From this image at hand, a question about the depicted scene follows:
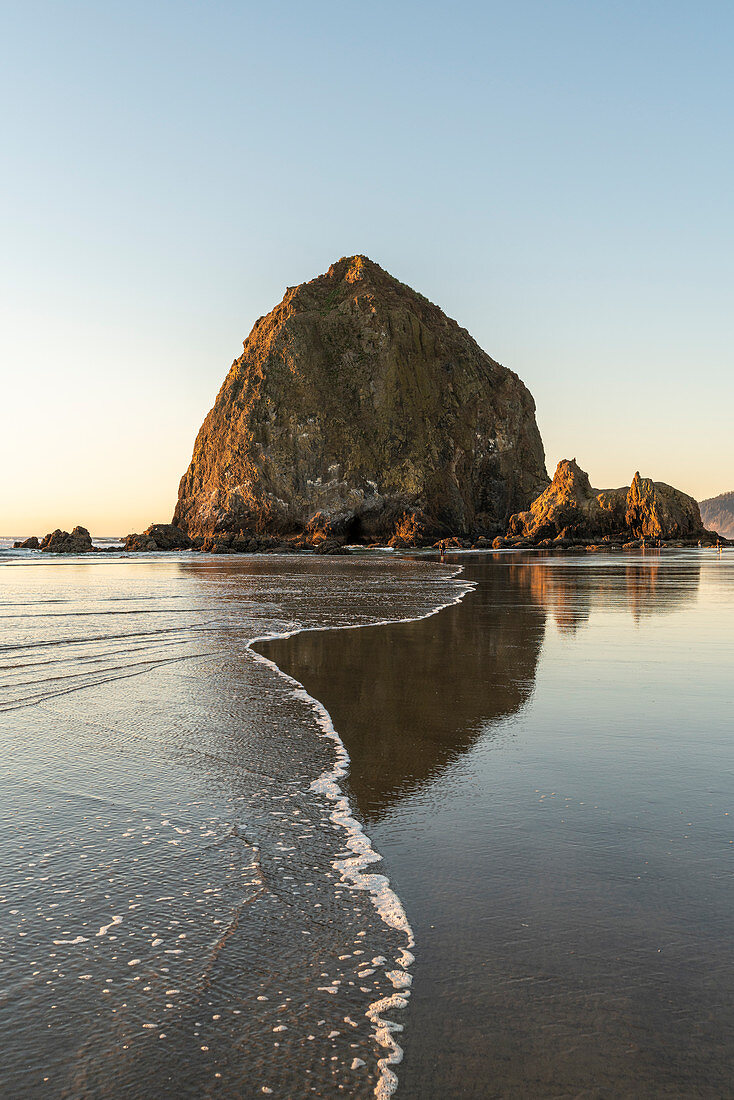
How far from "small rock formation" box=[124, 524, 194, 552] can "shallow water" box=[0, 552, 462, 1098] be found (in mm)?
68012

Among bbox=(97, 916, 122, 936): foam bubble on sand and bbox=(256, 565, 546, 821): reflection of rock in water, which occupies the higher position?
bbox=(97, 916, 122, 936): foam bubble on sand

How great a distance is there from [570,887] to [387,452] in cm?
10017

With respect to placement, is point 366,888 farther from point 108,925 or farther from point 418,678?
point 418,678

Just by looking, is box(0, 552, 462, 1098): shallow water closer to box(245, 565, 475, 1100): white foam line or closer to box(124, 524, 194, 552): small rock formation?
box(245, 565, 475, 1100): white foam line

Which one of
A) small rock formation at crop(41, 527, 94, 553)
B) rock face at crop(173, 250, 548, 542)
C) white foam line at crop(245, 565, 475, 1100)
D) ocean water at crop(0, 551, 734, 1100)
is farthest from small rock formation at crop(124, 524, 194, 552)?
white foam line at crop(245, 565, 475, 1100)

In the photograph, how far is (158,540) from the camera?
77.7 m

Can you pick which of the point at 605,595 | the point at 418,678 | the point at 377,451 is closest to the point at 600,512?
the point at 377,451

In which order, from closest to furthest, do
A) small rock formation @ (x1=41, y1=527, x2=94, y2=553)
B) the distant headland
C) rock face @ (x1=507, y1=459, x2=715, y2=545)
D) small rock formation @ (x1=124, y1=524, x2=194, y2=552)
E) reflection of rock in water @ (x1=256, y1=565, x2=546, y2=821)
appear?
reflection of rock in water @ (x1=256, y1=565, x2=546, y2=821), small rock formation @ (x1=41, y1=527, x2=94, y2=553), small rock formation @ (x1=124, y1=524, x2=194, y2=552), rock face @ (x1=507, y1=459, x2=715, y2=545), the distant headland

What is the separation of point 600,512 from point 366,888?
302 ft

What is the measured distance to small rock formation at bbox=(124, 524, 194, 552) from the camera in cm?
7209

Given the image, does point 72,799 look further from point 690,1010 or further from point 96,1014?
point 690,1010

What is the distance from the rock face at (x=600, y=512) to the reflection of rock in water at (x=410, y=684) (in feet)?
251

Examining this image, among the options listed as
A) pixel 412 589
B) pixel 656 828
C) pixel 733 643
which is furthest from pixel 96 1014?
pixel 412 589

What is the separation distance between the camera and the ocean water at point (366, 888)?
217cm
